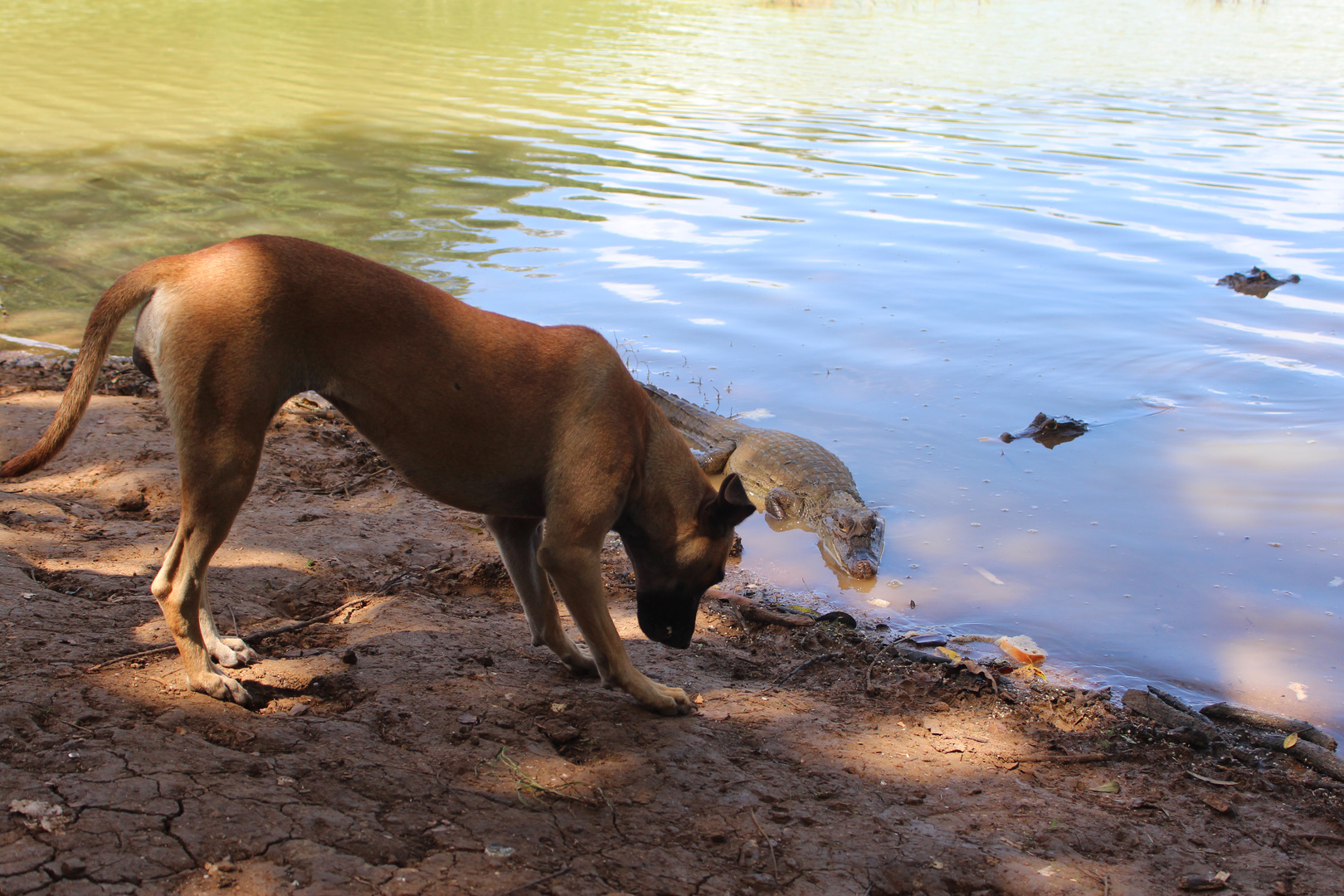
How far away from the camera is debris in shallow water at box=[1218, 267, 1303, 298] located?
11.3 meters

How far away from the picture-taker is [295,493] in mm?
5668

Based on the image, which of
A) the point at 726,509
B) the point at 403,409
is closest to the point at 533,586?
the point at 726,509

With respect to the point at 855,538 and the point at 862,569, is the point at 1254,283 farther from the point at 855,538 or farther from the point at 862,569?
the point at 862,569

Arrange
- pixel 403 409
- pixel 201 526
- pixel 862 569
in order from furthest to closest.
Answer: pixel 862 569
pixel 403 409
pixel 201 526

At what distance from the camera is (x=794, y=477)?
7.57 m

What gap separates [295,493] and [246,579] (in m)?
1.40

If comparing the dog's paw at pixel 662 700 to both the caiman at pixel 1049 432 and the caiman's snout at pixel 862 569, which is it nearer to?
the caiman's snout at pixel 862 569

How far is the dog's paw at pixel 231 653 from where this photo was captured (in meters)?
3.45

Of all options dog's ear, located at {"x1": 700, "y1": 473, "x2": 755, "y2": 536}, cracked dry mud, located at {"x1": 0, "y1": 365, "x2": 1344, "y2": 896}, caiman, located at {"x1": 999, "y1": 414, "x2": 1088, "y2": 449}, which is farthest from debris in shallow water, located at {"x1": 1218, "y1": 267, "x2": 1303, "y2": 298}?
dog's ear, located at {"x1": 700, "y1": 473, "x2": 755, "y2": 536}

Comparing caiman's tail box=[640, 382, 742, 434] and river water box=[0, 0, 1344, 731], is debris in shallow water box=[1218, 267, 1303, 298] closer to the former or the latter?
river water box=[0, 0, 1344, 731]

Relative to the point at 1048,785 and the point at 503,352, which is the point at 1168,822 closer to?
the point at 1048,785

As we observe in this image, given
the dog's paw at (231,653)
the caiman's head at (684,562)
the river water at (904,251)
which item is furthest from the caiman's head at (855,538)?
the dog's paw at (231,653)

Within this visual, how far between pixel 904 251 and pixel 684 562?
32.9 ft

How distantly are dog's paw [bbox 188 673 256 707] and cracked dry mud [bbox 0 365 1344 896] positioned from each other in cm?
8
